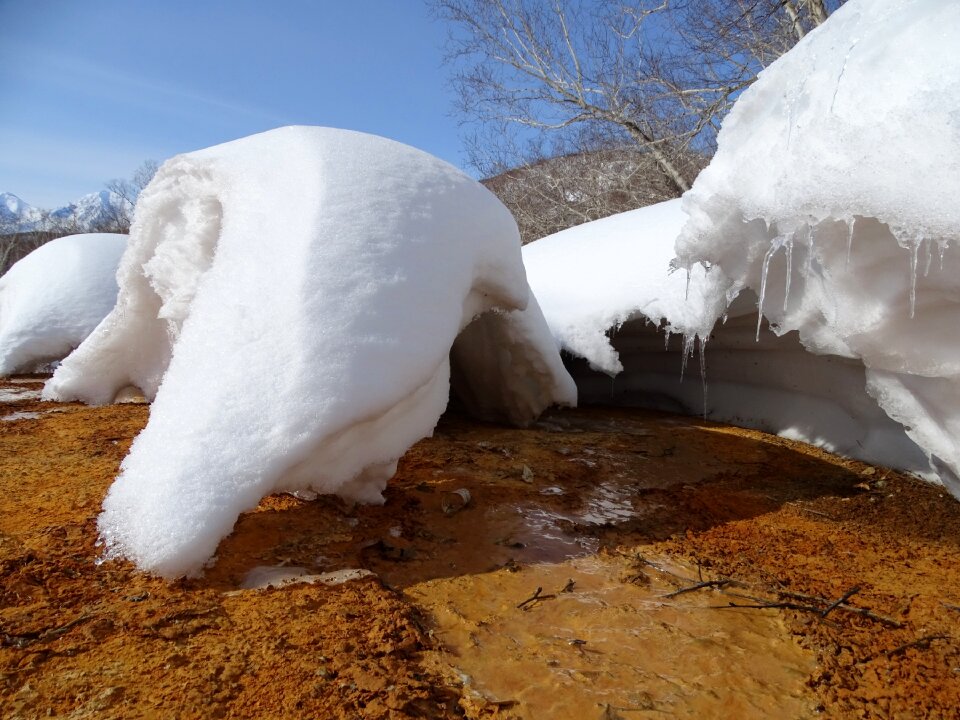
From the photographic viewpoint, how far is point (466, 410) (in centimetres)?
333

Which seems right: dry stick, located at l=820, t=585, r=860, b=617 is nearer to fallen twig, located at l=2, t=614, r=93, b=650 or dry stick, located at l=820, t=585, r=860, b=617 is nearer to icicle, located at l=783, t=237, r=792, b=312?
icicle, located at l=783, t=237, r=792, b=312

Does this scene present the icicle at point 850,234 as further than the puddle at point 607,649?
Yes

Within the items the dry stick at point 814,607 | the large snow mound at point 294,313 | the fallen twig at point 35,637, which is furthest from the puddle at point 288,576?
the dry stick at point 814,607

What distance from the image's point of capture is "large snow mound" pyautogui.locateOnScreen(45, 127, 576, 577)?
1305 millimetres

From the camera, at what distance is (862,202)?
52.4 inches

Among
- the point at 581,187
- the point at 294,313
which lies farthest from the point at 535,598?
the point at 581,187

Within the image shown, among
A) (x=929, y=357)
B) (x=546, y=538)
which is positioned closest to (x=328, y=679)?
(x=546, y=538)

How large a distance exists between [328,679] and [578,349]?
227 cm

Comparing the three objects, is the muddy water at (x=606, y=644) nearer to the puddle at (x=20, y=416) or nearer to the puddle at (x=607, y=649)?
the puddle at (x=607, y=649)

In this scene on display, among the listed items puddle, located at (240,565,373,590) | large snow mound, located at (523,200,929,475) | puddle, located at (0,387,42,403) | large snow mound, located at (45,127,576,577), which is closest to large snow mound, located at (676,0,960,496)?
large snow mound, located at (523,200,929,475)

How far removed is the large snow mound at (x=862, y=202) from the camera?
1.25 meters

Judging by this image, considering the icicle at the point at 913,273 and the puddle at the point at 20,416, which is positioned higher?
the icicle at the point at 913,273

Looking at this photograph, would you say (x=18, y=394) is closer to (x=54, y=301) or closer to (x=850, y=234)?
(x=54, y=301)

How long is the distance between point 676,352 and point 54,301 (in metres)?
4.90
